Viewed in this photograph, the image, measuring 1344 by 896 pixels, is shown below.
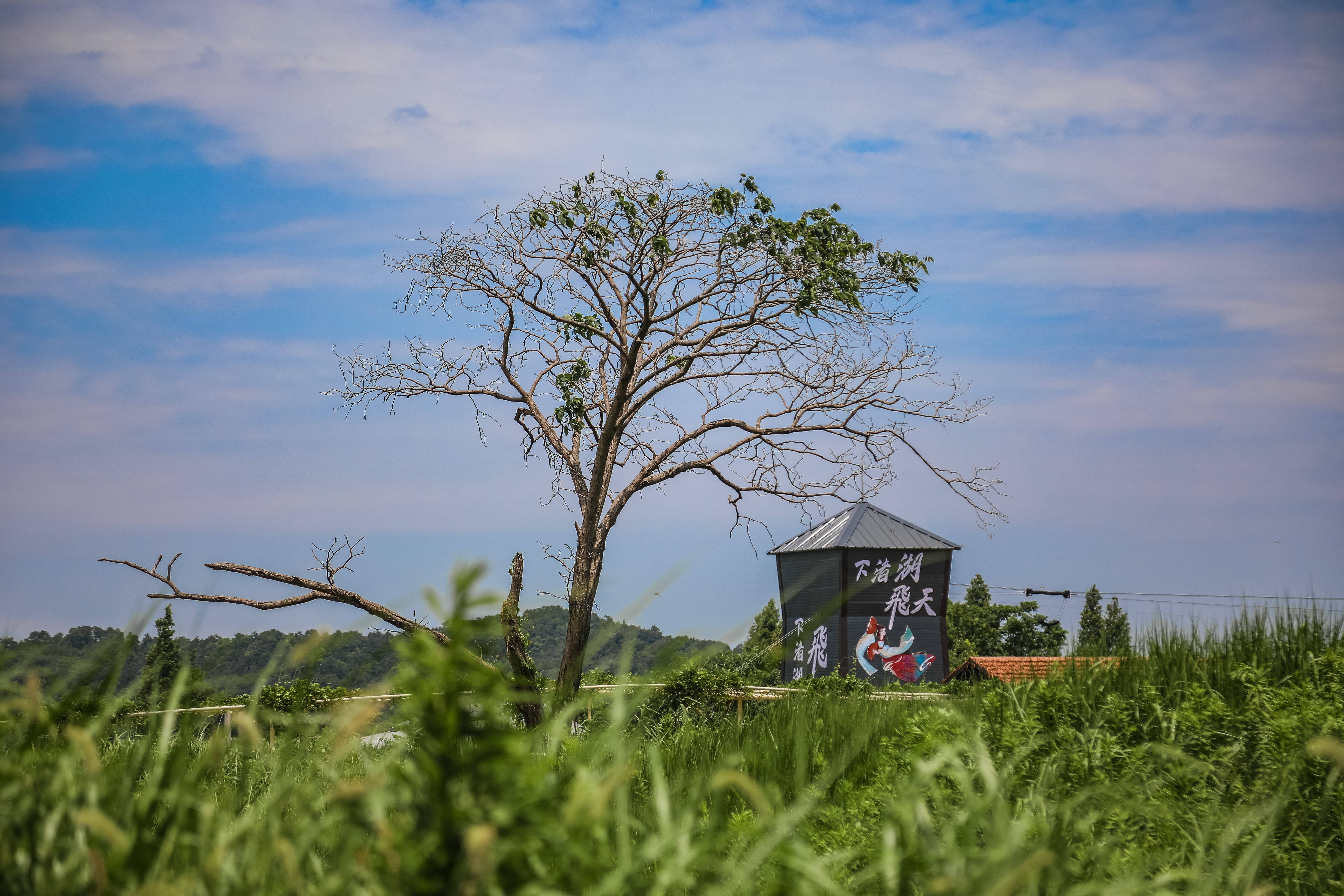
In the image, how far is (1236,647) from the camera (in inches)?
253

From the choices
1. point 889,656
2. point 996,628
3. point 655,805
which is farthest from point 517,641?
point 996,628

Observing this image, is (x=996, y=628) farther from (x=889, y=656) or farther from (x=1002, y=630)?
(x=889, y=656)

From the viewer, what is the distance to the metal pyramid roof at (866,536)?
25.7 metres

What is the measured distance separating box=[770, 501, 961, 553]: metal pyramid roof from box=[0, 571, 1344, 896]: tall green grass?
20621 mm

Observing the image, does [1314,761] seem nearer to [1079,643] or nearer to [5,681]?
[1079,643]

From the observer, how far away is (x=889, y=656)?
25.2m

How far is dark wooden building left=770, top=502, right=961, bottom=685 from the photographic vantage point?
25.0 metres

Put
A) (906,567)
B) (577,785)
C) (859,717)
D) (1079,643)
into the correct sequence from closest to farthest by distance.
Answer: (577,785)
(859,717)
(1079,643)
(906,567)

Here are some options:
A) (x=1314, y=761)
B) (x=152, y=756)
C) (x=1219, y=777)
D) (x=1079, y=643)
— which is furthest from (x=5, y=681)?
(x=1079, y=643)

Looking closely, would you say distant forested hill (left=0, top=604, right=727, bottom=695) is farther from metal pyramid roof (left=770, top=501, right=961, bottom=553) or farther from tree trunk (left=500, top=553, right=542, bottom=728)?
metal pyramid roof (left=770, top=501, right=961, bottom=553)

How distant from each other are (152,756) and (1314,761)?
5.04 metres

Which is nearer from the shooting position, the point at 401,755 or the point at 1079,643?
the point at 401,755

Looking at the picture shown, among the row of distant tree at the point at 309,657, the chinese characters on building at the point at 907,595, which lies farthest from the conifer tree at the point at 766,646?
the chinese characters on building at the point at 907,595

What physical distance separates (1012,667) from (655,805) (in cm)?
334
